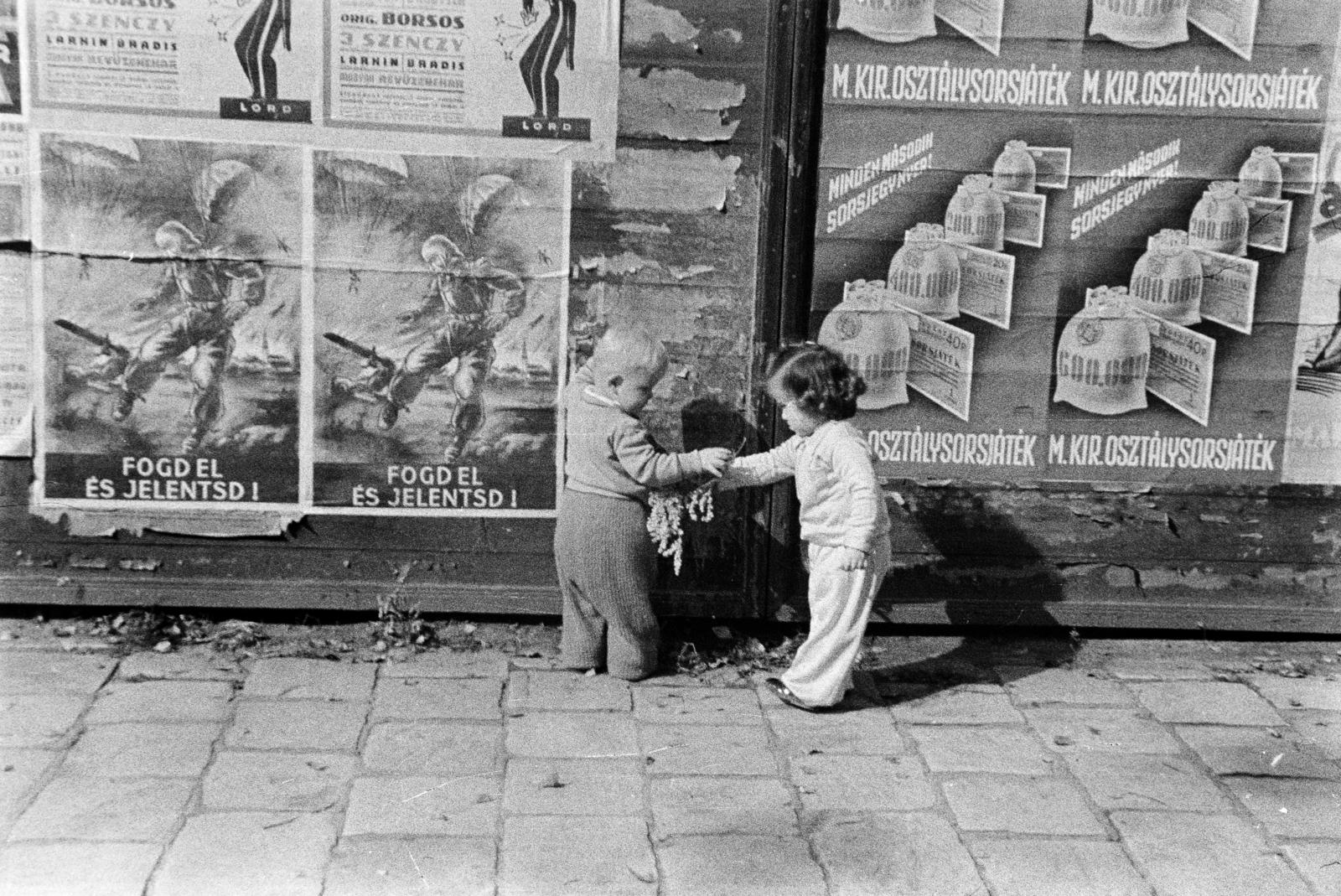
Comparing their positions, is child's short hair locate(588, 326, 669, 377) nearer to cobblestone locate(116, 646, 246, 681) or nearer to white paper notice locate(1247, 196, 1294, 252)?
cobblestone locate(116, 646, 246, 681)

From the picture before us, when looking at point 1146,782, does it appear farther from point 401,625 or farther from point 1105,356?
point 401,625

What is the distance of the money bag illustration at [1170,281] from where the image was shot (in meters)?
5.30

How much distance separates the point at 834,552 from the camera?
4.79 meters

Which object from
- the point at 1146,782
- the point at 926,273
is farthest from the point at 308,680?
the point at 1146,782

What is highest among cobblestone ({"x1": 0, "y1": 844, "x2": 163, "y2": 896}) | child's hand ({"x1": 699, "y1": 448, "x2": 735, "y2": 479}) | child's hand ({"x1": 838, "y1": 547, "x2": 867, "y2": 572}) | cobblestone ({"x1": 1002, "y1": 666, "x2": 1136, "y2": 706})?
child's hand ({"x1": 699, "y1": 448, "x2": 735, "y2": 479})

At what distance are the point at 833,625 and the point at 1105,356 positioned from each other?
4.89 feet

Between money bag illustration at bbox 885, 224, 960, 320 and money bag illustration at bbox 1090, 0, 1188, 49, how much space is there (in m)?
0.90

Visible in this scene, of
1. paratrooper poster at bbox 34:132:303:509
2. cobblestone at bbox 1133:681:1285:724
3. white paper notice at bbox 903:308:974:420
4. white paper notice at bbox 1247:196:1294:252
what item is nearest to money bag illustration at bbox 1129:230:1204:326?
white paper notice at bbox 1247:196:1294:252

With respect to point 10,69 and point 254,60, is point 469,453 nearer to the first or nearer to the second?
point 254,60

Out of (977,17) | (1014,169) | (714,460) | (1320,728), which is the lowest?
Answer: (1320,728)

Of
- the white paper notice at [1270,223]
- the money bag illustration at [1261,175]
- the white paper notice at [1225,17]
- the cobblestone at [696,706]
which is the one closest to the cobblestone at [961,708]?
the cobblestone at [696,706]

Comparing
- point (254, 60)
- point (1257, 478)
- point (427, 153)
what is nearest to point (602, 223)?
point (427, 153)

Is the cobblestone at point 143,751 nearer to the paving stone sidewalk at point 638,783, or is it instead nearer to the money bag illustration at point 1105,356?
the paving stone sidewalk at point 638,783

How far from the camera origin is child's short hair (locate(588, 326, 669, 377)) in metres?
4.89
